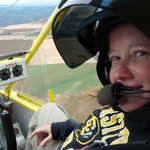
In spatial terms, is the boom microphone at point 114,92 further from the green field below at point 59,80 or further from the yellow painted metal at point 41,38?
the green field below at point 59,80

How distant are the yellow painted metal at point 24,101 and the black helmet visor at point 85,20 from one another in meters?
0.86

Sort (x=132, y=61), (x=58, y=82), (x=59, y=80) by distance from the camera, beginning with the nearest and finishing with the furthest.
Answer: (x=132, y=61) → (x=58, y=82) → (x=59, y=80)

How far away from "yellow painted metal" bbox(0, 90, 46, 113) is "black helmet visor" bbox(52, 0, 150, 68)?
865 millimetres

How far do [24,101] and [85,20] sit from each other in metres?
1.25

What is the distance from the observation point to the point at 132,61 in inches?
22.3

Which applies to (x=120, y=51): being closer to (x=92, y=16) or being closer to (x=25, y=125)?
(x=92, y=16)

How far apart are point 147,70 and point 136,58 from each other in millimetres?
50

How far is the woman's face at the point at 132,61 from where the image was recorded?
0.53m

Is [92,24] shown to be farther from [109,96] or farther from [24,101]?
[24,101]

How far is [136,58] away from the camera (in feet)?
1.82

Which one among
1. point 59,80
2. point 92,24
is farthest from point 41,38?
point 59,80

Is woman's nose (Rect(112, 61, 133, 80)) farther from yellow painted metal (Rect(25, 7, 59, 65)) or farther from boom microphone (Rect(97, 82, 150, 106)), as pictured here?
yellow painted metal (Rect(25, 7, 59, 65))

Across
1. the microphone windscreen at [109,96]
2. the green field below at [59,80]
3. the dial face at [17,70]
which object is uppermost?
the microphone windscreen at [109,96]

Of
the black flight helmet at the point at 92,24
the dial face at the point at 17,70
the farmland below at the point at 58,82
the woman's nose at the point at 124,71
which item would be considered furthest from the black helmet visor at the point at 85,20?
the dial face at the point at 17,70
